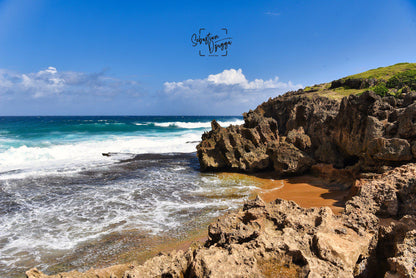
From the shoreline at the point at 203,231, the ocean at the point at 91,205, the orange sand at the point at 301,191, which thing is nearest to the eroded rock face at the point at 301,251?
the shoreline at the point at 203,231

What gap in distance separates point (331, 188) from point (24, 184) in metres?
13.6

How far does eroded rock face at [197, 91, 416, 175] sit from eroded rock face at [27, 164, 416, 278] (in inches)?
188

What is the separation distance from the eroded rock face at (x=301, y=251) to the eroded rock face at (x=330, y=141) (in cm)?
478

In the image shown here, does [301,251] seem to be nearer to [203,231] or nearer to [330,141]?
[203,231]

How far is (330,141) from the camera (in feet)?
38.3

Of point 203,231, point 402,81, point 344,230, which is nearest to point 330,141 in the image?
point 203,231

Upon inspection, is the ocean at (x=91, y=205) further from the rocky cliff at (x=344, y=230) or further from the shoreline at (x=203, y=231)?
the rocky cliff at (x=344, y=230)

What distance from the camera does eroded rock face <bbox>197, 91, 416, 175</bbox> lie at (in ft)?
26.7

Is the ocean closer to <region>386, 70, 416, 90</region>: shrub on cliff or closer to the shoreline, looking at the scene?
the shoreline

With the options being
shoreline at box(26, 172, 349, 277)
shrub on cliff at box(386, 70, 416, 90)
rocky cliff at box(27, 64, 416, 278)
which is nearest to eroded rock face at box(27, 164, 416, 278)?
rocky cliff at box(27, 64, 416, 278)

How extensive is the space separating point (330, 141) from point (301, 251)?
32.5 feet

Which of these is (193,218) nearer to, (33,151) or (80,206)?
(80,206)

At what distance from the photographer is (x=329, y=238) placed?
3199mm

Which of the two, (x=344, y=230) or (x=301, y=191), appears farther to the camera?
(x=301, y=191)
